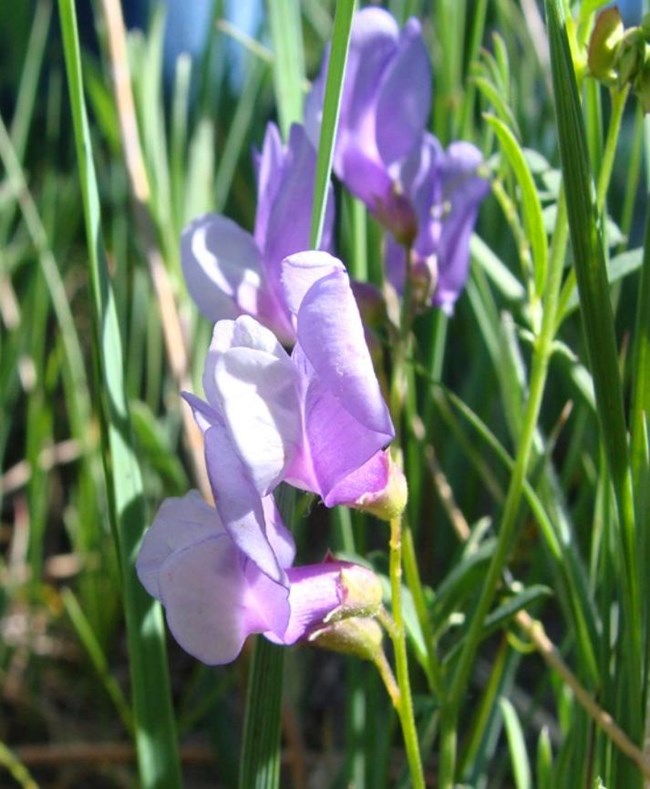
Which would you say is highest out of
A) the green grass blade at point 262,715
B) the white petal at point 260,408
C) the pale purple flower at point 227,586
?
the white petal at point 260,408

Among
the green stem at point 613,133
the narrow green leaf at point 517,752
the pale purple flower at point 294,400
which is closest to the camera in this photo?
the pale purple flower at point 294,400

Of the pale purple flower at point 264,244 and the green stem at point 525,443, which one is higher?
the pale purple flower at point 264,244

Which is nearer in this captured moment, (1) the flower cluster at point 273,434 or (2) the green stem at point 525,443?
(1) the flower cluster at point 273,434

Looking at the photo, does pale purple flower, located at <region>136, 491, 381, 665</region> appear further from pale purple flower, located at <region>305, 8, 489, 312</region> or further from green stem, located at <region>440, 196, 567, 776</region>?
pale purple flower, located at <region>305, 8, 489, 312</region>

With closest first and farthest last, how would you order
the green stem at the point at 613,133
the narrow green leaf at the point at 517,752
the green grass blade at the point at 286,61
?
the green stem at the point at 613,133
the narrow green leaf at the point at 517,752
the green grass blade at the point at 286,61

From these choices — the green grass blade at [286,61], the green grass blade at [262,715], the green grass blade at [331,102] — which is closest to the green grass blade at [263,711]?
the green grass blade at [262,715]

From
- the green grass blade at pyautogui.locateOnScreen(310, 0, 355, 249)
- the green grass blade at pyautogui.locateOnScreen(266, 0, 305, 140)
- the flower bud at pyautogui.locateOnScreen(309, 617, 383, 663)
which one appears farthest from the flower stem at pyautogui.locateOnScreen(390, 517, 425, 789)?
the green grass blade at pyautogui.locateOnScreen(266, 0, 305, 140)

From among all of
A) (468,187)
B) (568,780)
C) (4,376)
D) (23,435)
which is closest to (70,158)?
(23,435)

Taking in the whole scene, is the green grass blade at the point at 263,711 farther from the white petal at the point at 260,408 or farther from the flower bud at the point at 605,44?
the flower bud at the point at 605,44
